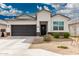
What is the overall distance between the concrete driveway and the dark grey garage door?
27 centimetres

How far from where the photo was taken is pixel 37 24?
12555mm

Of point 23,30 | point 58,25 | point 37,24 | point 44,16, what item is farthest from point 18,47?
point 58,25

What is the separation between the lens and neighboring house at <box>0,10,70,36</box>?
40.3 ft

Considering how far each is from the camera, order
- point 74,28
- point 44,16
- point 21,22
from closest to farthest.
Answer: point 74,28 < point 21,22 < point 44,16

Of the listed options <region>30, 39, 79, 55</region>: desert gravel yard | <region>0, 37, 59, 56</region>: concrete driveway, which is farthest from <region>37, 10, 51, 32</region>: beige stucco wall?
<region>0, 37, 59, 56</region>: concrete driveway

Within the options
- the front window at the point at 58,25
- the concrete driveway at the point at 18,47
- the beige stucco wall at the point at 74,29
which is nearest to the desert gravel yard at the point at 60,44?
the concrete driveway at the point at 18,47

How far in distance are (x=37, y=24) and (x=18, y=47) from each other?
66.8 inches

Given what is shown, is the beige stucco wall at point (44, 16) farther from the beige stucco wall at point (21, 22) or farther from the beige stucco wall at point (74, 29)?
the beige stucco wall at point (74, 29)

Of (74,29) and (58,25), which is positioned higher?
(58,25)

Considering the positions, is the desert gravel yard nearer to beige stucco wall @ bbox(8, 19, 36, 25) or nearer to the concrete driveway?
the concrete driveway

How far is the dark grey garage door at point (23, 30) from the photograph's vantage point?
12.3 metres

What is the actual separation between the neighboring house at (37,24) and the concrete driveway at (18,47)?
360mm

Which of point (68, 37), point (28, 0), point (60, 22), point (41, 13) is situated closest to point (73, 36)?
point (68, 37)

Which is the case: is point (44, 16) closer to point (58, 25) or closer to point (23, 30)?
point (58, 25)
